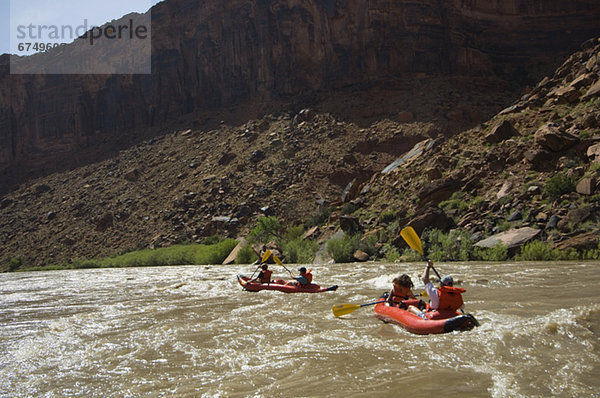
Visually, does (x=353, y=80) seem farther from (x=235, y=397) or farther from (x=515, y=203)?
(x=235, y=397)

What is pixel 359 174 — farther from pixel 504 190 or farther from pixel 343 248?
pixel 504 190

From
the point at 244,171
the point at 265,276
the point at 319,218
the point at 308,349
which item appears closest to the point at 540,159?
the point at 319,218

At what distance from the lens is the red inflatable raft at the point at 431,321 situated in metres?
6.46

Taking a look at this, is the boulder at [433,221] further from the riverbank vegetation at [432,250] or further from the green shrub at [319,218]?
the green shrub at [319,218]

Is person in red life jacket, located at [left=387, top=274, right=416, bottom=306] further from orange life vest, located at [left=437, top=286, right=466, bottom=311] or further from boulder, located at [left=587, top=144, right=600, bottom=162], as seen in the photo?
boulder, located at [left=587, top=144, right=600, bottom=162]

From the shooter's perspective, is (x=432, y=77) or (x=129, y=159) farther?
(x=129, y=159)

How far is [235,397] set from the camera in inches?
178

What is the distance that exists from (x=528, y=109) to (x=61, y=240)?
33.2 metres

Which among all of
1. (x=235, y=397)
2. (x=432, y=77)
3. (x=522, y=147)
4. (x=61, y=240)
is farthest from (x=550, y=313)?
(x=61, y=240)

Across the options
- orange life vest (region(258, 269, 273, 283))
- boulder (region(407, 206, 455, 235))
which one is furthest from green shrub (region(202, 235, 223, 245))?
orange life vest (region(258, 269, 273, 283))

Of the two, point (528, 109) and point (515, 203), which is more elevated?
point (528, 109)

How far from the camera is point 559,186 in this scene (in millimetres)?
16312

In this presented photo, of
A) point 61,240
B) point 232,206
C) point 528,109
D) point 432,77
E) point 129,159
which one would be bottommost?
point 61,240

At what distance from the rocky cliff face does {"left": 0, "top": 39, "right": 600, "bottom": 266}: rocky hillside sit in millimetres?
2830
